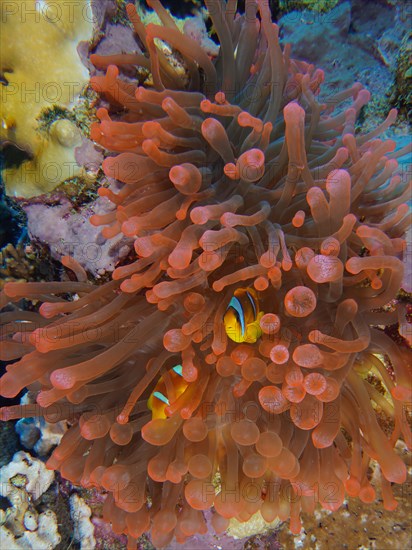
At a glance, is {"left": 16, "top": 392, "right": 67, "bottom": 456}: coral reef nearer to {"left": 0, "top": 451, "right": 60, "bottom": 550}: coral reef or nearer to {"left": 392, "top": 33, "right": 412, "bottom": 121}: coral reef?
{"left": 0, "top": 451, "right": 60, "bottom": 550}: coral reef

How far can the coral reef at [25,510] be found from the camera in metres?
2.07

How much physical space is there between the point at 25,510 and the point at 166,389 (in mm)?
1167

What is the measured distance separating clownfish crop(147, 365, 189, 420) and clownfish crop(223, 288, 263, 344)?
267mm

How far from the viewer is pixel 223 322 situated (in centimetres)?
155

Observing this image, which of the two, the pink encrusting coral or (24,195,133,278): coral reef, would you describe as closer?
the pink encrusting coral

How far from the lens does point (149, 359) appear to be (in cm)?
185

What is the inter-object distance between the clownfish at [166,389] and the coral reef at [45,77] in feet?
3.51

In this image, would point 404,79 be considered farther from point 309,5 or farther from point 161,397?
point 161,397

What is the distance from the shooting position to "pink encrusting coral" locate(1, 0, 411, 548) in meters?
1.47

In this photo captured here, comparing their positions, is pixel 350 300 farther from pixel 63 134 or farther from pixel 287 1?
pixel 287 1

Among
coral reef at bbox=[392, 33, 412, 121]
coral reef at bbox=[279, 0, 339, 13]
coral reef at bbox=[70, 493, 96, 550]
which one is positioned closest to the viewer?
coral reef at bbox=[70, 493, 96, 550]

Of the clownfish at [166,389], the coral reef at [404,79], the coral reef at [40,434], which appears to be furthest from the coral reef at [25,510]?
the coral reef at [404,79]

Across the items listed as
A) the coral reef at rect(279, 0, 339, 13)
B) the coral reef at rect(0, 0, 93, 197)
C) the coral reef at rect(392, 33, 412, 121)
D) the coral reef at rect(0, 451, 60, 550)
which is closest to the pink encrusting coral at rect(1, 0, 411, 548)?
the coral reef at rect(0, 0, 93, 197)

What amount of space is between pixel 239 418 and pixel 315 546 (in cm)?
110
